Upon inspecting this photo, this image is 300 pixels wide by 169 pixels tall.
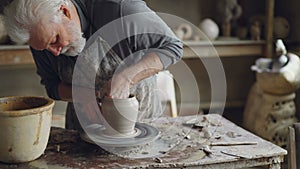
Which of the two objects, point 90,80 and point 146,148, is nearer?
point 146,148

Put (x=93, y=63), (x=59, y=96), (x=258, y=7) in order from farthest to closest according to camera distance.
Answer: (x=258, y=7)
(x=59, y=96)
(x=93, y=63)

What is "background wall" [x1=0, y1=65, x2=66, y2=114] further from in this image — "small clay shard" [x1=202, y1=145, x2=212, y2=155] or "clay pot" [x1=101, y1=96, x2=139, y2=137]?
"small clay shard" [x1=202, y1=145, x2=212, y2=155]

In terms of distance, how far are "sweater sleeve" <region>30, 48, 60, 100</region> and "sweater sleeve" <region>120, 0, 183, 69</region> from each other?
1.14 ft

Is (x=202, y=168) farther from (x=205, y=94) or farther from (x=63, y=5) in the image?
(x=205, y=94)

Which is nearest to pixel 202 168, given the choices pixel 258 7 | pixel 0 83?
pixel 0 83

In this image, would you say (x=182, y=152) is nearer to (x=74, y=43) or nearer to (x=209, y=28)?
(x=74, y=43)

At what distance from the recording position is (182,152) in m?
1.30

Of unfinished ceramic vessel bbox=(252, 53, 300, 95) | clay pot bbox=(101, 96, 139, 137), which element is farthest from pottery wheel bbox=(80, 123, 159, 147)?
unfinished ceramic vessel bbox=(252, 53, 300, 95)

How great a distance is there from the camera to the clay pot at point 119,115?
133cm

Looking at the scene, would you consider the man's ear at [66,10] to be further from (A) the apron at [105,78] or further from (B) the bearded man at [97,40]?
(A) the apron at [105,78]

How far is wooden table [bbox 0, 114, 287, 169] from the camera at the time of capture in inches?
48.1

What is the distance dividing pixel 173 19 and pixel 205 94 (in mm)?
689

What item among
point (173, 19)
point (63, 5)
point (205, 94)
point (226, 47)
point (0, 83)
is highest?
point (63, 5)

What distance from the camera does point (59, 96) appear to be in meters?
1.68
